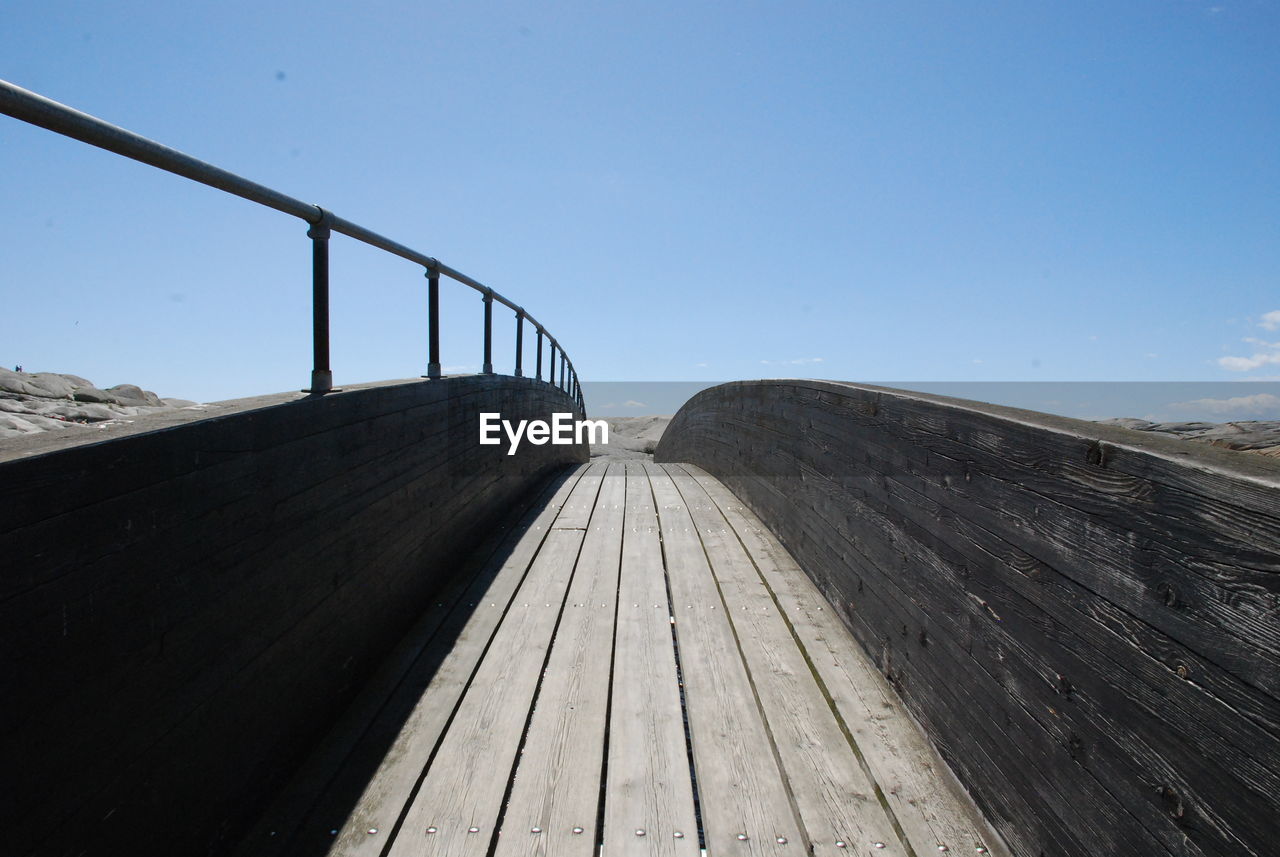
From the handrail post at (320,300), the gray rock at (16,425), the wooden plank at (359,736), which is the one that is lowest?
the wooden plank at (359,736)

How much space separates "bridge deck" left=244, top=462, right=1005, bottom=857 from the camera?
6.35 feet

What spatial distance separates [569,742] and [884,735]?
3.29ft

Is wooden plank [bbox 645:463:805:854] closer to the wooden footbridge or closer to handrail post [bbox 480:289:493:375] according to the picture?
the wooden footbridge

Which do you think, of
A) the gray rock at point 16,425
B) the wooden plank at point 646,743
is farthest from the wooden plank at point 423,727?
the gray rock at point 16,425

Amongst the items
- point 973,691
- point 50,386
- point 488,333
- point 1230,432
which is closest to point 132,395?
point 50,386

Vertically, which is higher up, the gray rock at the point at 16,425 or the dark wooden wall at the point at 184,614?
the gray rock at the point at 16,425

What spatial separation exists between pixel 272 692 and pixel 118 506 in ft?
2.78

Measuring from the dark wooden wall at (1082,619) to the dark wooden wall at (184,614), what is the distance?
A: 1.92 metres

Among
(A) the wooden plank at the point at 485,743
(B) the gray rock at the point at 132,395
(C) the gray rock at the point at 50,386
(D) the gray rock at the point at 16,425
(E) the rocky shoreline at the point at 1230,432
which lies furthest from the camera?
(B) the gray rock at the point at 132,395

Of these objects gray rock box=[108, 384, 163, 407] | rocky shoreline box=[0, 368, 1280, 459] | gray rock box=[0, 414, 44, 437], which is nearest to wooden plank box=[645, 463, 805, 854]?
rocky shoreline box=[0, 368, 1280, 459]

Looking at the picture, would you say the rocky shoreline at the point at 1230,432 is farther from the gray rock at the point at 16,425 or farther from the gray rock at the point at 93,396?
the gray rock at the point at 93,396

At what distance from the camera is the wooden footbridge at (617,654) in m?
1.26

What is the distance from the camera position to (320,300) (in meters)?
2.42

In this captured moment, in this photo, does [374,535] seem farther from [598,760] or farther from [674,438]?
[674,438]
